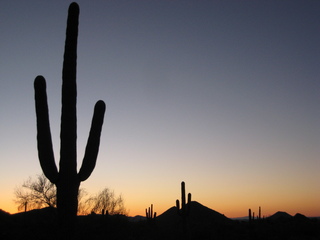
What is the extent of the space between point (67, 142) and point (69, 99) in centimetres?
113

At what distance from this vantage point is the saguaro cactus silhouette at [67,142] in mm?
7875

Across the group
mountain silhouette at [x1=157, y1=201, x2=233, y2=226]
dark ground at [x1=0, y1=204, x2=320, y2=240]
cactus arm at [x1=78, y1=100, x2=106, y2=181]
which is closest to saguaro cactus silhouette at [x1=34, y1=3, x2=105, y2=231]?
cactus arm at [x1=78, y1=100, x2=106, y2=181]

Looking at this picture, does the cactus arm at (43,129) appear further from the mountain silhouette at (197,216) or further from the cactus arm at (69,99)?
the mountain silhouette at (197,216)

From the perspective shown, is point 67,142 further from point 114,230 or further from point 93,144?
point 114,230

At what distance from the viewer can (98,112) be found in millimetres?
9031

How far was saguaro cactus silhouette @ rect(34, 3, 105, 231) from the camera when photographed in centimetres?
788

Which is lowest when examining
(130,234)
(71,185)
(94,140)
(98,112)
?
(130,234)

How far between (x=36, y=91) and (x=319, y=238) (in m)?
22.6

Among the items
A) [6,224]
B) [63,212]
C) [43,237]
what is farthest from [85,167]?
[6,224]

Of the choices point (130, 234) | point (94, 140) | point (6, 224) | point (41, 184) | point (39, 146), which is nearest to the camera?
point (39, 146)

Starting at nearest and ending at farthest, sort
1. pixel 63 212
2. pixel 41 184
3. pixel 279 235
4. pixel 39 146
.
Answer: pixel 63 212 < pixel 39 146 < pixel 279 235 < pixel 41 184

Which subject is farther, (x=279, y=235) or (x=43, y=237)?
(x=279, y=235)

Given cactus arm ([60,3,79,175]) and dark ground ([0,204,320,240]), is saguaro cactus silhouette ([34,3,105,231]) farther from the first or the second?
dark ground ([0,204,320,240])

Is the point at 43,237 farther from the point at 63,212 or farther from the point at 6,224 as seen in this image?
the point at 63,212
